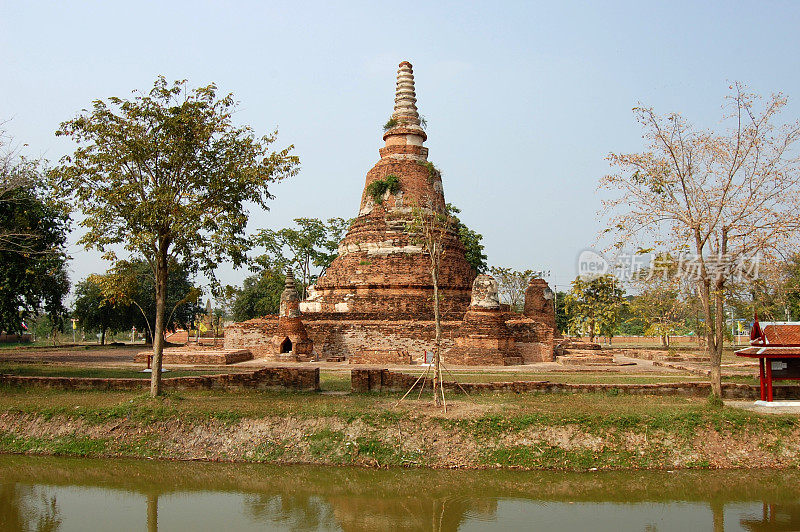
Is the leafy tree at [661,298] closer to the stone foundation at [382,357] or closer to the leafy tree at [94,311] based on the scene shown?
the stone foundation at [382,357]

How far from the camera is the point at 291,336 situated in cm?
2470

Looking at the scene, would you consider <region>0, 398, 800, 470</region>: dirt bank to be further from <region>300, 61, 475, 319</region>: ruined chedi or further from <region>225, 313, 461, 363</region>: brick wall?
<region>300, 61, 475, 319</region>: ruined chedi

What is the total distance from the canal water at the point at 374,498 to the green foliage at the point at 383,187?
19329 millimetres

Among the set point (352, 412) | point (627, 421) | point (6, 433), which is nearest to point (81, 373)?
point (6, 433)

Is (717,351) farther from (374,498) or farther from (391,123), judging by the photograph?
(391,123)

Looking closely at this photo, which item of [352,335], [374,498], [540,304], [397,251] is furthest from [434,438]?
[540,304]

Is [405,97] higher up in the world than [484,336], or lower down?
higher up

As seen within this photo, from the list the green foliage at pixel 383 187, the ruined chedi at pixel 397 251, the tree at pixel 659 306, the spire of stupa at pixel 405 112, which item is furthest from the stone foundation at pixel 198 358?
the tree at pixel 659 306

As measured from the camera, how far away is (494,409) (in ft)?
40.1

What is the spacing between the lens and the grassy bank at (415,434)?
1097 centimetres

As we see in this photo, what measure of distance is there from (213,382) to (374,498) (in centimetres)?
695

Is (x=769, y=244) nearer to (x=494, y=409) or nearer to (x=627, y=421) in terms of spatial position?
(x=627, y=421)

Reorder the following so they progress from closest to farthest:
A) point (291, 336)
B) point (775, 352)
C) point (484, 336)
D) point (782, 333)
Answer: point (775, 352) < point (782, 333) < point (484, 336) < point (291, 336)

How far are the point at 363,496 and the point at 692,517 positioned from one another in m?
4.62
